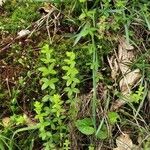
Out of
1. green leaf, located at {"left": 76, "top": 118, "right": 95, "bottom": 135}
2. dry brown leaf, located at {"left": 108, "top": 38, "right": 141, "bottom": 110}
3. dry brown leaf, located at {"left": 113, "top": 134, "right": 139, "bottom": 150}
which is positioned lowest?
dry brown leaf, located at {"left": 113, "top": 134, "right": 139, "bottom": 150}

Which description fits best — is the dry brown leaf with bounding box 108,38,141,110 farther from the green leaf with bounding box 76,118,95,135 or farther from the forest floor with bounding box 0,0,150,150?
the green leaf with bounding box 76,118,95,135

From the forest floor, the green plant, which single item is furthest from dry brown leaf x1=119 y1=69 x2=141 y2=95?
the green plant

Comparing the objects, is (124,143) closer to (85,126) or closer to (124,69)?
(85,126)

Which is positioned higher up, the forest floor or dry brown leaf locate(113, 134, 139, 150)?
the forest floor

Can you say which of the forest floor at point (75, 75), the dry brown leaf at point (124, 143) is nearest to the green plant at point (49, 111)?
the forest floor at point (75, 75)

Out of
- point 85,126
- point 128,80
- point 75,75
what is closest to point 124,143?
point 85,126

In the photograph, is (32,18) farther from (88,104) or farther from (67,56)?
(88,104)
